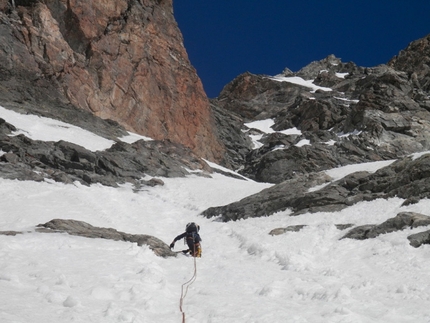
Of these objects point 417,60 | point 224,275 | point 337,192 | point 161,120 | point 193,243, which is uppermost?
point 417,60

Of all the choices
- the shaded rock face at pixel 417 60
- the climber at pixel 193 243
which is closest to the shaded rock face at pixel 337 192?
the climber at pixel 193 243

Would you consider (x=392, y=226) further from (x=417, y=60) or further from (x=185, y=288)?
(x=417, y=60)

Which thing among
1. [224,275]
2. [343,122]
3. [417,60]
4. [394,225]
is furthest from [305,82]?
[224,275]

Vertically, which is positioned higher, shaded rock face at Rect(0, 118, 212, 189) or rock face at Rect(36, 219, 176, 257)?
shaded rock face at Rect(0, 118, 212, 189)

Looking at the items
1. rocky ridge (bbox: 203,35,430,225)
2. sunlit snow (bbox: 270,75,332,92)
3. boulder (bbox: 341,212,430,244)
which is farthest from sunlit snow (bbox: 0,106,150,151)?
sunlit snow (bbox: 270,75,332,92)

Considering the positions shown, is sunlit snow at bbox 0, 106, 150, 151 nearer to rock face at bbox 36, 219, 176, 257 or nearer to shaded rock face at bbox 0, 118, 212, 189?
shaded rock face at bbox 0, 118, 212, 189

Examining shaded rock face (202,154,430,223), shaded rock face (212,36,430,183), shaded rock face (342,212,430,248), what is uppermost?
shaded rock face (212,36,430,183)

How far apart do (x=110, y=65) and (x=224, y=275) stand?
58787 millimetres

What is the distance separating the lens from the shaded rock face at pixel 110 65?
56094 millimetres

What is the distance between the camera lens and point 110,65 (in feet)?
215

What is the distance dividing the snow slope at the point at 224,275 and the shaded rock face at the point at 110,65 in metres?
39.4

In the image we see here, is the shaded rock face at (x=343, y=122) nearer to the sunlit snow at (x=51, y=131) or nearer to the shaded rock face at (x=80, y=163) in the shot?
the shaded rock face at (x=80, y=163)

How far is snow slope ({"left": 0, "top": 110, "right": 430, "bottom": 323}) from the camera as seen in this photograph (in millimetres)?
8344

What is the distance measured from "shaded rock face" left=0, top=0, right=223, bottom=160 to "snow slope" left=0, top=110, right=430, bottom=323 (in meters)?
39.4
